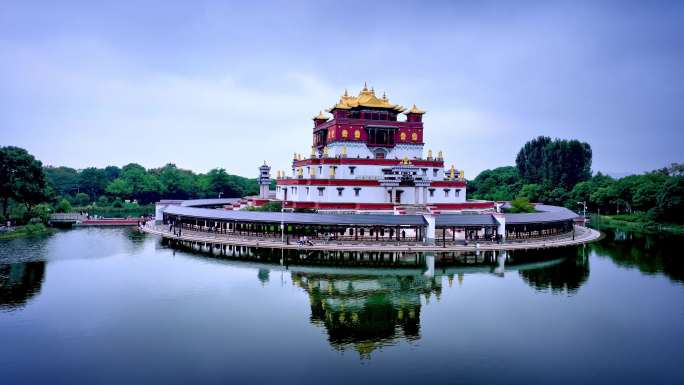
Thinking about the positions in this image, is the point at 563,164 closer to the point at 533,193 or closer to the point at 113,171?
the point at 533,193

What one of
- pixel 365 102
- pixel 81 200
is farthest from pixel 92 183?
pixel 365 102

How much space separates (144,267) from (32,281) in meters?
7.62

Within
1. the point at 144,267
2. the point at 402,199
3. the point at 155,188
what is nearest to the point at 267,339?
the point at 144,267

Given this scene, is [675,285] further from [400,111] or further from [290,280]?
[400,111]

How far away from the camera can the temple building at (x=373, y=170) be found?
58.1 meters

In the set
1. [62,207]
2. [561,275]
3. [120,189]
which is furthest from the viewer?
[120,189]

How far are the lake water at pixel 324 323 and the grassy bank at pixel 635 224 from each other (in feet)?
98.9

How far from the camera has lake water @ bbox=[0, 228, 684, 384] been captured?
19.0 m

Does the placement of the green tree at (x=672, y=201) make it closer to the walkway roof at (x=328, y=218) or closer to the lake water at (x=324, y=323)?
the lake water at (x=324, y=323)

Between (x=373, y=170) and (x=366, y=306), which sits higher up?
(x=373, y=170)

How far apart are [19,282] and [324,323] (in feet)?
71.3

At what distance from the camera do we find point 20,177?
63.5 meters

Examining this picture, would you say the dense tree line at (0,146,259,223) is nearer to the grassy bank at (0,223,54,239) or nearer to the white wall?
the grassy bank at (0,223,54,239)

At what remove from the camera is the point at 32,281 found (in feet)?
105
